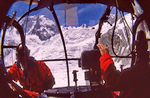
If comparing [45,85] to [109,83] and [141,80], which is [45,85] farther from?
[141,80]

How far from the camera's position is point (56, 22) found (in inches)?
57.1

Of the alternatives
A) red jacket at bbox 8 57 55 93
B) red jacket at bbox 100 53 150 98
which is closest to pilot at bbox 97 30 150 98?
red jacket at bbox 100 53 150 98

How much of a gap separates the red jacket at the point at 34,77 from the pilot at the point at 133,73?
36 cm

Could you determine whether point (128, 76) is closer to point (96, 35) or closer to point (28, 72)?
point (96, 35)

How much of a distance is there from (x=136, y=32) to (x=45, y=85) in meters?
0.66

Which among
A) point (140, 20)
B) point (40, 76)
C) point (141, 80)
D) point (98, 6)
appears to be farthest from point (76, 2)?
point (141, 80)

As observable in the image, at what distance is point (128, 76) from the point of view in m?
0.72

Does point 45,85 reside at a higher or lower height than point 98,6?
lower

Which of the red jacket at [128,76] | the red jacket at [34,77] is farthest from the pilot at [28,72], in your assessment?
the red jacket at [128,76]

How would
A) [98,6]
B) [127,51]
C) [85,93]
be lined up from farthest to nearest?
[98,6] → [127,51] → [85,93]

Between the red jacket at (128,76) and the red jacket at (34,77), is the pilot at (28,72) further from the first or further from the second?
the red jacket at (128,76)

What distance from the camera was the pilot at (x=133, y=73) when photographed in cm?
72

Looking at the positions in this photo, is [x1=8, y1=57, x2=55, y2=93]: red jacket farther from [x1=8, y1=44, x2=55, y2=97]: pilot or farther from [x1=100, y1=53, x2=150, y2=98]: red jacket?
[x1=100, y1=53, x2=150, y2=98]: red jacket

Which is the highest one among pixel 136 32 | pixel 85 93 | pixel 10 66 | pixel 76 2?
pixel 76 2
